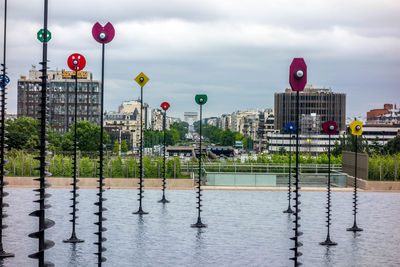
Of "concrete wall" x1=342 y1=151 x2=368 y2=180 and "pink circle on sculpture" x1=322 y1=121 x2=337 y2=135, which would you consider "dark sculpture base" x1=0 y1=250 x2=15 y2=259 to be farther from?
"concrete wall" x1=342 y1=151 x2=368 y2=180

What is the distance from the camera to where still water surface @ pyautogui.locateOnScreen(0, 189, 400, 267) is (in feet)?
41.3

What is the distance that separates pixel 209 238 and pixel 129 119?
155 m

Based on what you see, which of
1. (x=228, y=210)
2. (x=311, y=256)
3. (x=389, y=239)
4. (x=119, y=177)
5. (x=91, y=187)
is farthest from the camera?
(x=119, y=177)

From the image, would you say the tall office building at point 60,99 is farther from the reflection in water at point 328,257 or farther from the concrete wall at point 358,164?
the reflection in water at point 328,257

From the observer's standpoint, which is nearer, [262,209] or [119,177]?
[262,209]

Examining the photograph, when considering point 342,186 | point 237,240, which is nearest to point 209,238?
point 237,240

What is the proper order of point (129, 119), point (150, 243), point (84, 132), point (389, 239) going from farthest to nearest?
point (129, 119)
point (84, 132)
point (389, 239)
point (150, 243)

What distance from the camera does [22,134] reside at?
213 feet

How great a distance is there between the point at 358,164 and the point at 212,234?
16.3 m

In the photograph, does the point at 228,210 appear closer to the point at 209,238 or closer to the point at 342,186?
the point at 209,238

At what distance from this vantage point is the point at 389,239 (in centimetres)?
1553

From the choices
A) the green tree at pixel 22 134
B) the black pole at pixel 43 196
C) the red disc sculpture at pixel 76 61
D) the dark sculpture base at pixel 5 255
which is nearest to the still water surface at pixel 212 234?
the dark sculpture base at pixel 5 255

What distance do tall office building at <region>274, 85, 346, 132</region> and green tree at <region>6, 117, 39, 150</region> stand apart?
88896 mm

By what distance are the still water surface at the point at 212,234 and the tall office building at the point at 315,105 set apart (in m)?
123
